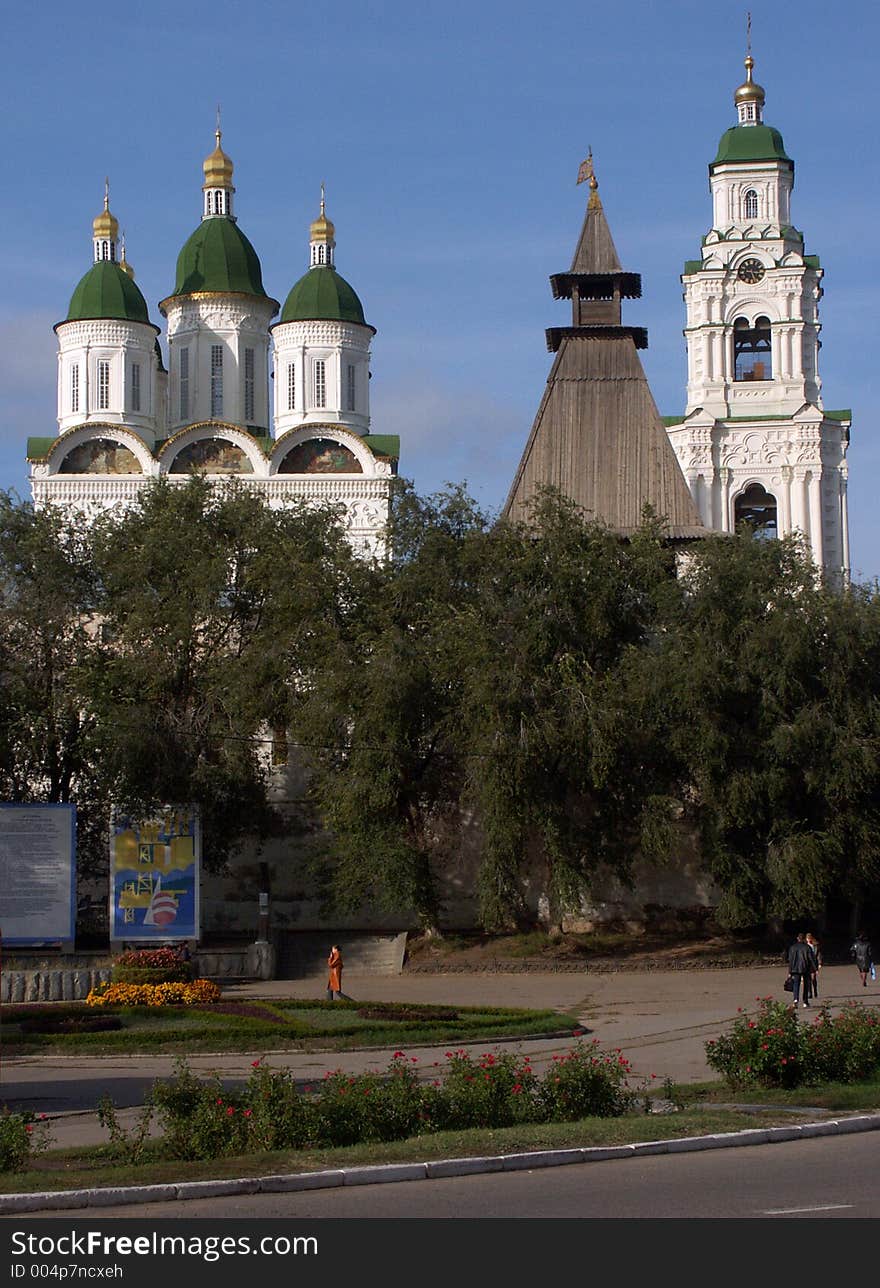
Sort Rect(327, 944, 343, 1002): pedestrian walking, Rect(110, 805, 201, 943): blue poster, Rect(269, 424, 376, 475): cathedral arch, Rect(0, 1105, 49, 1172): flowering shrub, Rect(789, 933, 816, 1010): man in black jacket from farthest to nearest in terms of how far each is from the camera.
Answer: Rect(269, 424, 376, 475): cathedral arch < Rect(110, 805, 201, 943): blue poster < Rect(327, 944, 343, 1002): pedestrian walking < Rect(789, 933, 816, 1010): man in black jacket < Rect(0, 1105, 49, 1172): flowering shrub

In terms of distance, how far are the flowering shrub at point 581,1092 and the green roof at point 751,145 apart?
48.2 metres

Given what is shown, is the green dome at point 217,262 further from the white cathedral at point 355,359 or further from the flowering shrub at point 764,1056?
the flowering shrub at point 764,1056

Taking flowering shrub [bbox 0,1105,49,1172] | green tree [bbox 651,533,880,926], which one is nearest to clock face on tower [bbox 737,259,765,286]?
green tree [bbox 651,533,880,926]

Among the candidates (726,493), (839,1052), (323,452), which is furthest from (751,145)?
(839,1052)

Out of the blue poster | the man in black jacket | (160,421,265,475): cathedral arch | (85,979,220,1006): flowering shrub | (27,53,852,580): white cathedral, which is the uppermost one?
(27,53,852,580): white cathedral

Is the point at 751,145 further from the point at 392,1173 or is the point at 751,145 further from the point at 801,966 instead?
the point at 392,1173

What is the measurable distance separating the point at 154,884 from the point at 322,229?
3422 cm

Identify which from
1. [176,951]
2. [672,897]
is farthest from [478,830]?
[176,951]

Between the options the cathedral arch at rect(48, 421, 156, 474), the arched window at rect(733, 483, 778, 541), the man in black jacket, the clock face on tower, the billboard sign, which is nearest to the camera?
the man in black jacket

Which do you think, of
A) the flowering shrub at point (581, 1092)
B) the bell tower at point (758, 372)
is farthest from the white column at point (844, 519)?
the flowering shrub at point (581, 1092)

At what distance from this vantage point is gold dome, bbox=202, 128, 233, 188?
53.9m

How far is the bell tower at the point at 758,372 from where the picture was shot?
170 feet

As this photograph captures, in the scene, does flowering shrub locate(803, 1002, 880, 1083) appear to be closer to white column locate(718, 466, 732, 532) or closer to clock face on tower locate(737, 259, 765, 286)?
white column locate(718, 466, 732, 532)

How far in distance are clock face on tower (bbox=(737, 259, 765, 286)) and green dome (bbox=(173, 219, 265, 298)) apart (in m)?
15.4
